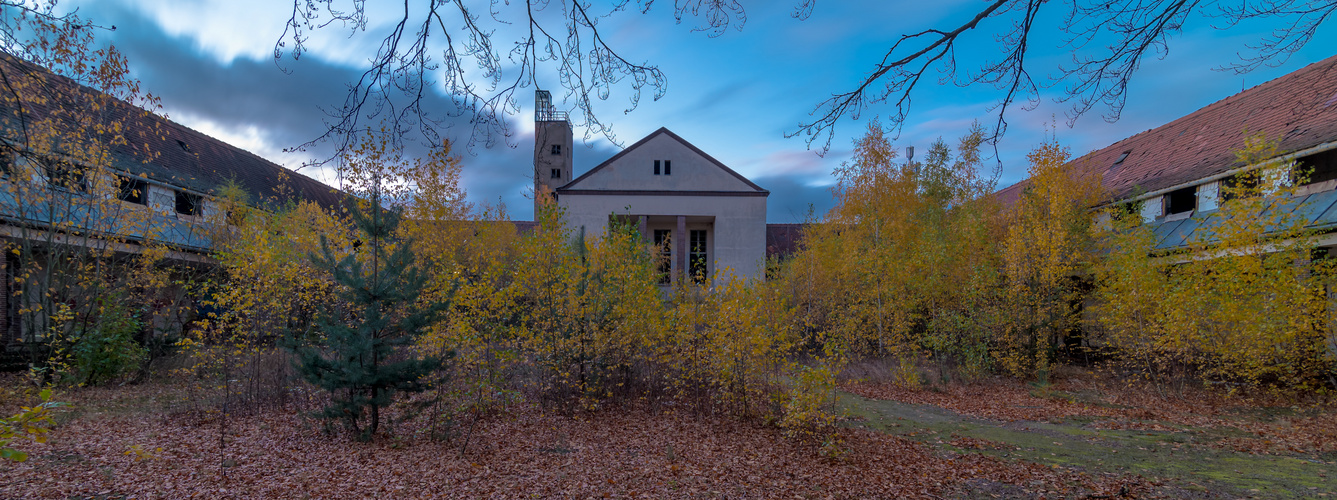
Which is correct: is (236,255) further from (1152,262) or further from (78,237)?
(1152,262)

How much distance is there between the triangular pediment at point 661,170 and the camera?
29.4 meters

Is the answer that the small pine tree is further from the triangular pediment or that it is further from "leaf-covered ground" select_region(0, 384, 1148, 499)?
the triangular pediment

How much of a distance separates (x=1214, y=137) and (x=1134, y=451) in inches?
599

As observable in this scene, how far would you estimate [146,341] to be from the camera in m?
13.6

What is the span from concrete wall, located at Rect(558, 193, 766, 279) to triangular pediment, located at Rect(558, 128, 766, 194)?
1.26 feet

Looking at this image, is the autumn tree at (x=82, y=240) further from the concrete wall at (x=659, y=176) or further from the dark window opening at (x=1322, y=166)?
the dark window opening at (x=1322, y=166)

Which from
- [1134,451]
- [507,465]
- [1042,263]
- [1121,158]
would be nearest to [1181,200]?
[1121,158]

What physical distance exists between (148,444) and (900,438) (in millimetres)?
10641

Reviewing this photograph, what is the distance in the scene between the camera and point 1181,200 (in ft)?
59.3

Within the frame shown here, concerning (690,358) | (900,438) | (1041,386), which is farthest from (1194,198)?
(690,358)

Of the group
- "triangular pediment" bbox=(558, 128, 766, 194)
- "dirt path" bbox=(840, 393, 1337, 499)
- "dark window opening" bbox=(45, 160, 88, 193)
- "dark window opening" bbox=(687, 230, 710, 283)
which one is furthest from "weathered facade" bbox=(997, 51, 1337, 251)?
"dark window opening" bbox=(45, 160, 88, 193)

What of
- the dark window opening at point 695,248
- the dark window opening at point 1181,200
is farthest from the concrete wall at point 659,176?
the dark window opening at point 1181,200

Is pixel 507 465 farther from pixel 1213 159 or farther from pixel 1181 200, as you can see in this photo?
pixel 1213 159

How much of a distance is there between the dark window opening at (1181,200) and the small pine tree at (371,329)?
20.3m
